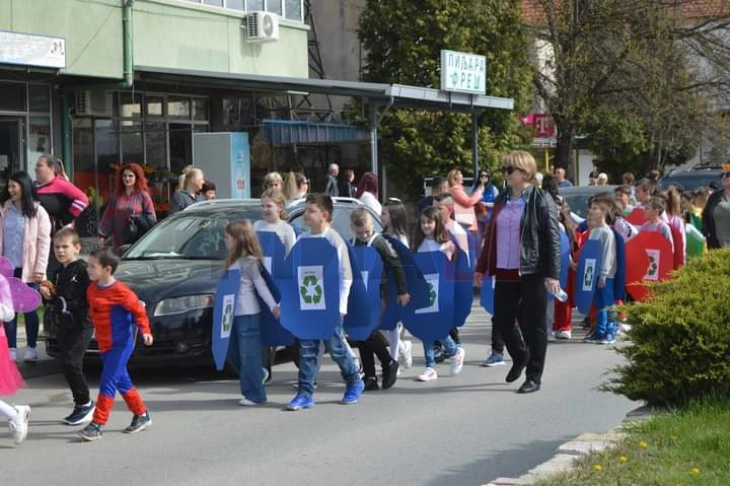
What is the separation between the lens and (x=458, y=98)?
78.2ft

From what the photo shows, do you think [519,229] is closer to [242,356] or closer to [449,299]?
[449,299]

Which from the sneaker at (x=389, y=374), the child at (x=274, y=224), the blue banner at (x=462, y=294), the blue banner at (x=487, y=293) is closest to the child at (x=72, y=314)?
the child at (x=274, y=224)

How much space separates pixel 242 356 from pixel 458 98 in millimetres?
14923

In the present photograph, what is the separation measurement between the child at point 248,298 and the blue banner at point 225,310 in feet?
0.12

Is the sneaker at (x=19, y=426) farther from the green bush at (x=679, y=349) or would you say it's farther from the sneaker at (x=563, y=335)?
the sneaker at (x=563, y=335)

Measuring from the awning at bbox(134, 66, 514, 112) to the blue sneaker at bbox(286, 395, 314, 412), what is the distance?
12.3 metres

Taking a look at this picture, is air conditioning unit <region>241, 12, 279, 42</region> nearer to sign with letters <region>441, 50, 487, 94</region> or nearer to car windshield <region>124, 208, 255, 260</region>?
sign with letters <region>441, 50, 487, 94</region>

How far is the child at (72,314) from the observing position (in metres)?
8.72

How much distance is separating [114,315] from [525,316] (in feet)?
11.2

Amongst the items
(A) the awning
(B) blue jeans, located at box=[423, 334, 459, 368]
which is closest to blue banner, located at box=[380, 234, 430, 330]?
(B) blue jeans, located at box=[423, 334, 459, 368]

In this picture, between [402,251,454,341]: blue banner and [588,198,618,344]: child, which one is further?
[588,198,618,344]: child

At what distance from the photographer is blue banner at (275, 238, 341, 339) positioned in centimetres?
952

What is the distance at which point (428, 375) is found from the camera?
11.0 metres

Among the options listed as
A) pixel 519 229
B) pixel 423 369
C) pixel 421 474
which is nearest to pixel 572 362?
pixel 423 369
